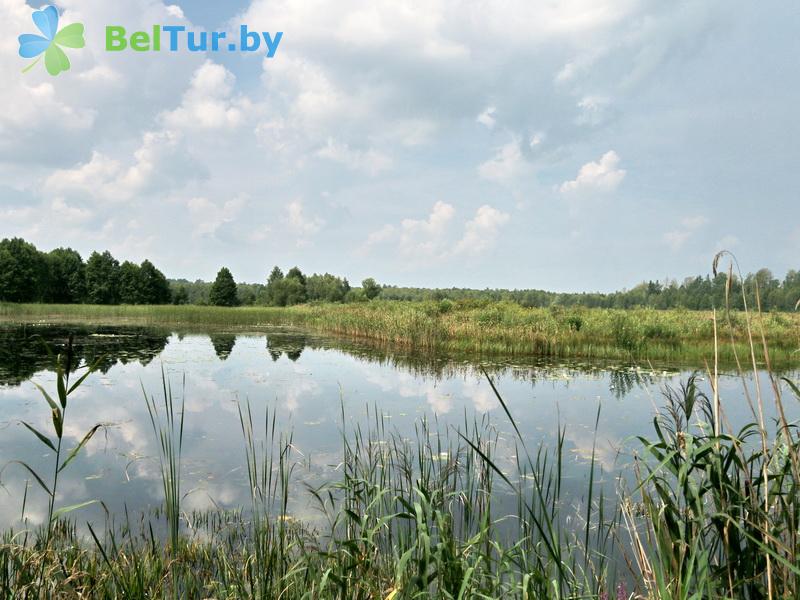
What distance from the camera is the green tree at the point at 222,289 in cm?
5581

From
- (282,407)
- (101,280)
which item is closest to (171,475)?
(282,407)

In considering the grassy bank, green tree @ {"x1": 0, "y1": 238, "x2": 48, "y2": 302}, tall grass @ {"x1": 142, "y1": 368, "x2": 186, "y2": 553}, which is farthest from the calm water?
green tree @ {"x1": 0, "y1": 238, "x2": 48, "y2": 302}

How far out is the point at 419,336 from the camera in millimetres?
18984

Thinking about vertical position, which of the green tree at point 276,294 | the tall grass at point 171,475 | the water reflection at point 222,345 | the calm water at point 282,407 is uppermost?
the green tree at point 276,294

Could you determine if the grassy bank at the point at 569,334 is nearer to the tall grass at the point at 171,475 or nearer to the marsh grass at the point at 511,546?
the marsh grass at the point at 511,546

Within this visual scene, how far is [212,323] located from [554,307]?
2240cm

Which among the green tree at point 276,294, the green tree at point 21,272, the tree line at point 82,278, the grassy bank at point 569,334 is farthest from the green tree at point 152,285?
the grassy bank at point 569,334

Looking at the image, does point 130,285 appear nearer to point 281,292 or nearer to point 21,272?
point 21,272

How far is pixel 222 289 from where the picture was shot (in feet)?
184

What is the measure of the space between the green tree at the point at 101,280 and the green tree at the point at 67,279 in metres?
0.92

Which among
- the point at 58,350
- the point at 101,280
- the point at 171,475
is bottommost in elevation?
the point at 58,350

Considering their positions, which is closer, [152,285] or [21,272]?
[21,272]

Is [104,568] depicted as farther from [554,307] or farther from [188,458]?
[554,307]

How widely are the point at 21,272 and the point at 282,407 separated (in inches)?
1940
